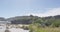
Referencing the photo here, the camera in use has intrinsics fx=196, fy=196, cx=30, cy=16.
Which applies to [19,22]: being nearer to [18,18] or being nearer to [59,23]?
[18,18]

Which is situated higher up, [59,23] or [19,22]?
[59,23]

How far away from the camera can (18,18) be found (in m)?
80.4

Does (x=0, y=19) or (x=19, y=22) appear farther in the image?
(x=0, y=19)

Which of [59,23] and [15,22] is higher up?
[59,23]

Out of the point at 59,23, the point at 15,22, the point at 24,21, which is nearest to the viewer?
the point at 59,23

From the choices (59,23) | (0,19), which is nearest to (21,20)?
(0,19)

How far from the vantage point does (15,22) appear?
8400 cm

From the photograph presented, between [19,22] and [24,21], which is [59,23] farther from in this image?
[19,22]

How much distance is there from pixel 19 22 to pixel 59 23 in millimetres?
62329

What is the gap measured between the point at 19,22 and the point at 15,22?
Result: 3.38 metres

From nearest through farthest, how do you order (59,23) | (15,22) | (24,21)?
(59,23) < (24,21) < (15,22)

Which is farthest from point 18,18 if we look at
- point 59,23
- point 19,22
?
point 59,23

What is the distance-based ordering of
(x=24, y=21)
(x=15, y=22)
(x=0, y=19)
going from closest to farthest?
(x=24, y=21), (x=15, y=22), (x=0, y=19)

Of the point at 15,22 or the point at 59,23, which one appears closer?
the point at 59,23
